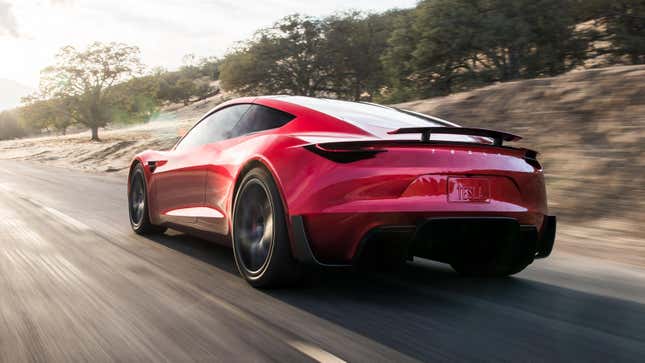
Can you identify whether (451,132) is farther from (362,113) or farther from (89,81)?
(89,81)

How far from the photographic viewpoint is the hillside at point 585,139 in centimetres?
780

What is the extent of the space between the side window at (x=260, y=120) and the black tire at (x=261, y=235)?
430 millimetres

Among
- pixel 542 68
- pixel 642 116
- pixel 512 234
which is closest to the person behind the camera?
pixel 512 234

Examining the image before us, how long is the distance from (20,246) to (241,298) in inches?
119

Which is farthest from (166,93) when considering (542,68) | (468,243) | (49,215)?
(468,243)

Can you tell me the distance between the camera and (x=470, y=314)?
425 cm

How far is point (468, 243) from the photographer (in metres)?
4.65

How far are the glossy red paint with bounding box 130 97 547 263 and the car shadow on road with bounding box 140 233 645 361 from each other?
0.43 m

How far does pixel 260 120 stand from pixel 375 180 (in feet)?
4.64

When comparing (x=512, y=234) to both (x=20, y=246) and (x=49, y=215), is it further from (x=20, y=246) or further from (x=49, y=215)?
(x=49, y=215)

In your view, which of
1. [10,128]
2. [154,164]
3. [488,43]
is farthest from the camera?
[10,128]

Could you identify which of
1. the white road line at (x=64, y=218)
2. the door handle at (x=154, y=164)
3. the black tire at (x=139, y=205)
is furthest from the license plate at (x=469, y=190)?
the white road line at (x=64, y=218)

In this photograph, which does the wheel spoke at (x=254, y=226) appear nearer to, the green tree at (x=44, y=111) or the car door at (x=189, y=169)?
the car door at (x=189, y=169)

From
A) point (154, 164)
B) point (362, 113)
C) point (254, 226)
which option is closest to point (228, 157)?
point (254, 226)
